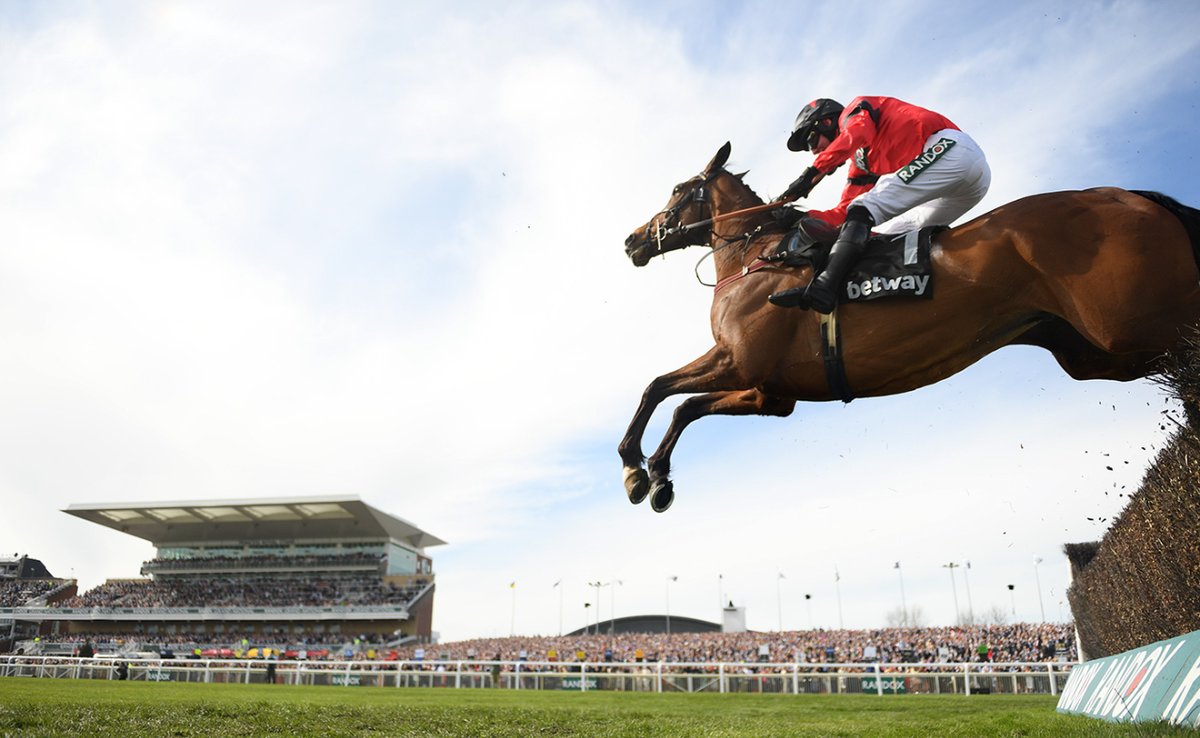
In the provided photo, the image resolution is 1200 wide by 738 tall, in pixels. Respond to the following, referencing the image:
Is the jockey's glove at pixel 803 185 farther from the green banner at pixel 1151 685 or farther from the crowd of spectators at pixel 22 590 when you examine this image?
the crowd of spectators at pixel 22 590

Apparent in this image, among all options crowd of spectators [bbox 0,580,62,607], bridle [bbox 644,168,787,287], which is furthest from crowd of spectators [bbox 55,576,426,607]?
bridle [bbox 644,168,787,287]

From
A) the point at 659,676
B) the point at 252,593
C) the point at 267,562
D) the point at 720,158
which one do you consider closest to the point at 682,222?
the point at 720,158

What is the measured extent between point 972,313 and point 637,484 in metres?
2.35

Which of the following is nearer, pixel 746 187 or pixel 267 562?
pixel 746 187

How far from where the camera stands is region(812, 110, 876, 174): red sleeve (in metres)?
5.12

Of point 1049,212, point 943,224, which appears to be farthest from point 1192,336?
point 943,224

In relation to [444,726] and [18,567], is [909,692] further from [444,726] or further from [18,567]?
[18,567]

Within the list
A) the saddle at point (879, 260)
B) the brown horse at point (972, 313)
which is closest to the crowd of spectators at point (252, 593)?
the brown horse at point (972, 313)

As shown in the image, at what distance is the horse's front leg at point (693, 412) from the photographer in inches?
221

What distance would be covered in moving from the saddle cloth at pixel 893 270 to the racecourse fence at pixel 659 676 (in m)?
15.2

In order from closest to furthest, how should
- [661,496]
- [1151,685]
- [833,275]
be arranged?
[1151,685] < [833,275] < [661,496]

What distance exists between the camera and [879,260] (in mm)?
4949

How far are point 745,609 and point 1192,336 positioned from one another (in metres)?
41.5

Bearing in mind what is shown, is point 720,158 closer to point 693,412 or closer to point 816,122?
point 816,122
